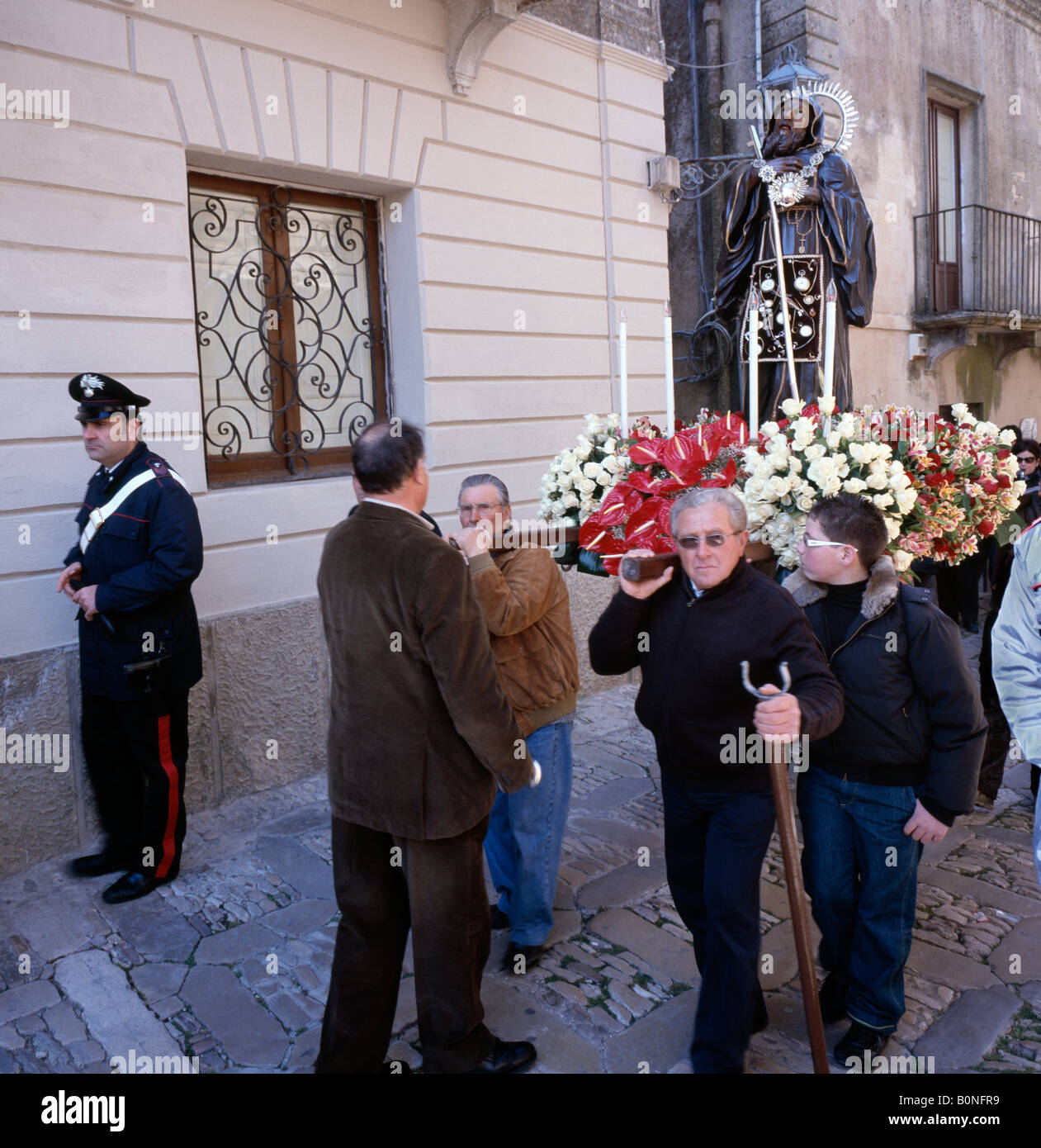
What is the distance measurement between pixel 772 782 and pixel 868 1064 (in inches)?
40.3

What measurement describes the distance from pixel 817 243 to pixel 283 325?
3.08 metres

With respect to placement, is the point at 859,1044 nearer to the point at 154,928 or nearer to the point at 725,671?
the point at 725,671

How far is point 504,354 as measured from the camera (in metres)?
6.80

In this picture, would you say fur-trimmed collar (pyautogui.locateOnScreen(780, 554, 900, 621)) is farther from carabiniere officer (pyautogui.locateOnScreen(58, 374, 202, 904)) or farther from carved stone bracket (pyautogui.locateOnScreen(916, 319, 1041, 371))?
carved stone bracket (pyautogui.locateOnScreen(916, 319, 1041, 371))

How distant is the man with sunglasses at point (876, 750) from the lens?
2922 millimetres

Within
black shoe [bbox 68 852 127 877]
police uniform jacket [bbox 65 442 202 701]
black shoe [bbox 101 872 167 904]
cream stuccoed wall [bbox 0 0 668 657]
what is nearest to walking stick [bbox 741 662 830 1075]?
police uniform jacket [bbox 65 442 202 701]

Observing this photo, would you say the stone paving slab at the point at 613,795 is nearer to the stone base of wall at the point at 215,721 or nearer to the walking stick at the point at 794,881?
the stone base of wall at the point at 215,721

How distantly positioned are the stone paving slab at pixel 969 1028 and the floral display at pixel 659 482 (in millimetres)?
1800

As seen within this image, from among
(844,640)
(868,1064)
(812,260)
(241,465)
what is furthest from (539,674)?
(241,465)

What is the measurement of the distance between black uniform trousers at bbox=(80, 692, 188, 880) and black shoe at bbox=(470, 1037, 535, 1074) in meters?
2.03

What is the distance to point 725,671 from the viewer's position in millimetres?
2779

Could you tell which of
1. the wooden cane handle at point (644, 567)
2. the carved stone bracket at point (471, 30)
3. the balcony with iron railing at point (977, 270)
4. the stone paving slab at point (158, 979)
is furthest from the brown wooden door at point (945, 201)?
the stone paving slab at point (158, 979)

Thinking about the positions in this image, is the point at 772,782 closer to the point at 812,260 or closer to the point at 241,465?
the point at 812,260

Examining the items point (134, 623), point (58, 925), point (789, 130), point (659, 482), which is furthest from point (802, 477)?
point (58, 925)
